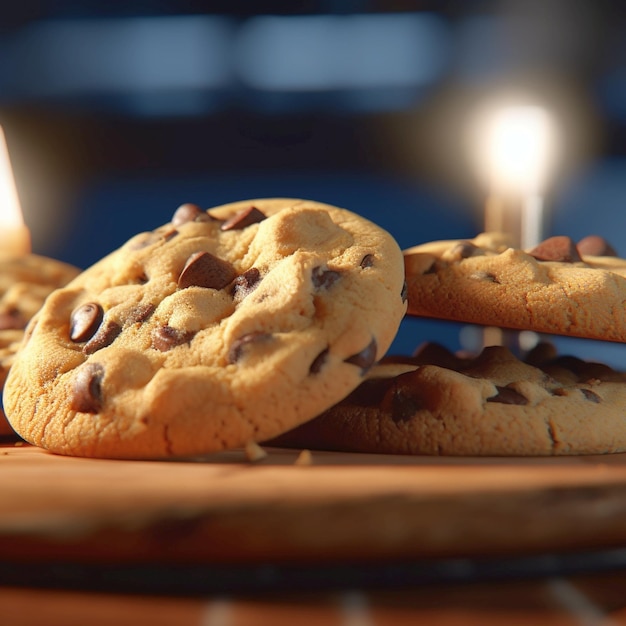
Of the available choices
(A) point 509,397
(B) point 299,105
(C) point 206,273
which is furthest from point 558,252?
(B) point 299,105

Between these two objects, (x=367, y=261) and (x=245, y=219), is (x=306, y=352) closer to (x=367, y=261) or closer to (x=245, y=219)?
(x=367, y=261)

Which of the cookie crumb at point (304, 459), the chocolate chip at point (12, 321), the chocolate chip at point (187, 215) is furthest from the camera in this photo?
the chocolate chip at point (12, 321)

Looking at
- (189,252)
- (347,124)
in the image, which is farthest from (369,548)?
(347,124)

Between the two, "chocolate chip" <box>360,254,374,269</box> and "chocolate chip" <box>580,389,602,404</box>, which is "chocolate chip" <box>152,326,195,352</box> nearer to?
"chocolate chip" <box>360,254,374,269</box>

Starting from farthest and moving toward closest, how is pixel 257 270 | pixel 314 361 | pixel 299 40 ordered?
pixel 299 40 → pixel 257 270 → pixel 314 361

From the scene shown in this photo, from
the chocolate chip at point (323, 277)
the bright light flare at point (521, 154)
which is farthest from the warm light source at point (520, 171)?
A: the chocolate chip at point (323, 277)

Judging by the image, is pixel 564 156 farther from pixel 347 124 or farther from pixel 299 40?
pixel 299 40

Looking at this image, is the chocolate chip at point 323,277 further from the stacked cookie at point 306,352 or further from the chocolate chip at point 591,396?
the chocolate chip at point 591,396
